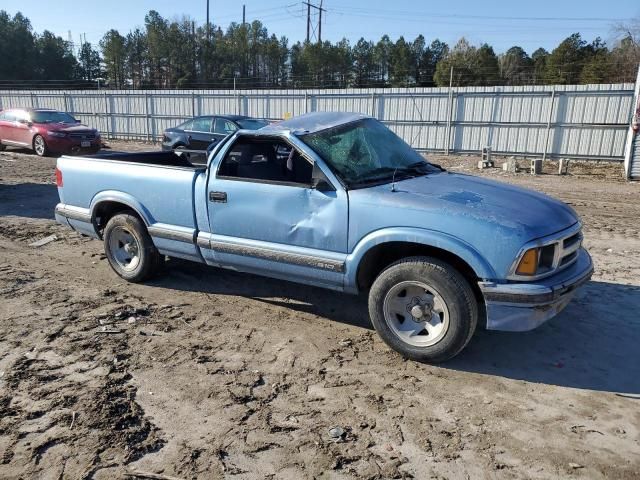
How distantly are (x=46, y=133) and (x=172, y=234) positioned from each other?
1423 cm

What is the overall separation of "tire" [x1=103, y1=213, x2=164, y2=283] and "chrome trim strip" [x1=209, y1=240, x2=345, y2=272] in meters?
1.02

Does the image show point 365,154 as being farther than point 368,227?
Yes

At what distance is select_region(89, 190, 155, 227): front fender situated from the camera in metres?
5.21

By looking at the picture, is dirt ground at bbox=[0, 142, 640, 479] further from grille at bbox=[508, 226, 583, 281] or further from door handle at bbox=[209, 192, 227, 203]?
door handle at bbox=[209, 192, 227, 203]

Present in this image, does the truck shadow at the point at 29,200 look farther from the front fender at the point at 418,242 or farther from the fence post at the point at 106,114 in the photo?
the fence post at the point at 106,114

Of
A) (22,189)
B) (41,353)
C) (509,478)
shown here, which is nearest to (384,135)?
(509,478)

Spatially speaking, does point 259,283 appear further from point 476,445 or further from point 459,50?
point 459,50

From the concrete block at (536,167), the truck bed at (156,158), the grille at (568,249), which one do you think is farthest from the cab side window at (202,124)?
the grille at (568,249)

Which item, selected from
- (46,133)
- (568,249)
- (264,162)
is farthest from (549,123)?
(46,133)

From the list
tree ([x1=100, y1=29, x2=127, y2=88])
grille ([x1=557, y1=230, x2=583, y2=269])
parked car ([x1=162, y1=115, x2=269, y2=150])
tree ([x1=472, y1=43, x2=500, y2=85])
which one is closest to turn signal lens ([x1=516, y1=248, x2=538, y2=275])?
grille ([x1=557, y1=230, x2=583, y2=269])

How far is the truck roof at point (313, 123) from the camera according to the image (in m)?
4.53

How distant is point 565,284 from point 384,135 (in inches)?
85.0

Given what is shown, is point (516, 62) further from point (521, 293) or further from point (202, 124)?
point (521, 293)

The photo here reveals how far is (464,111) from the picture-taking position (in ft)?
59.3
